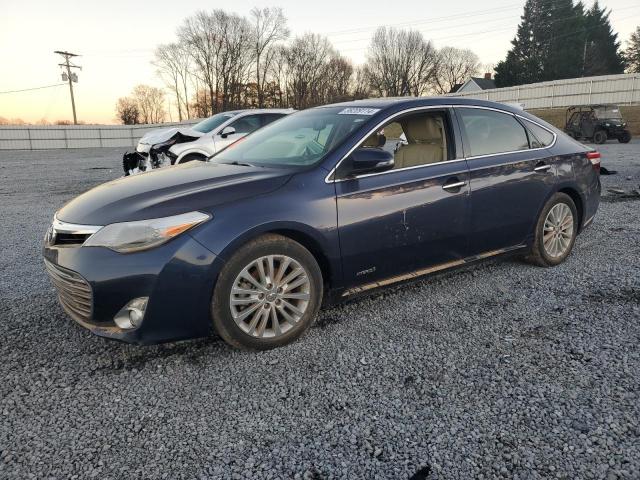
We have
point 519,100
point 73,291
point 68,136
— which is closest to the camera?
point 73,291

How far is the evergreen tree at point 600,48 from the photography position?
179 ft

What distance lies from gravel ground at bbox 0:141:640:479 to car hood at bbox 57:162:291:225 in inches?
34.8

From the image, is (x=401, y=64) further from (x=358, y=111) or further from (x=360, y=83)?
(x=358, y=111)

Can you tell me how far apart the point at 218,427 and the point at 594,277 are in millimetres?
3482

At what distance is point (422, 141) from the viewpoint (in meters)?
3.86

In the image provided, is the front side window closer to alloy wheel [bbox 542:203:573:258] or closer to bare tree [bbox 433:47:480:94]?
alloy wheel [bbox 542:203:573:258]

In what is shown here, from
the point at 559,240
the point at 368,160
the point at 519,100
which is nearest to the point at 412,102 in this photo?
the point at 368,160

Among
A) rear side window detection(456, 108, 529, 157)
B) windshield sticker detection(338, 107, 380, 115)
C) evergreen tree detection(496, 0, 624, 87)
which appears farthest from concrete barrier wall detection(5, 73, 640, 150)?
windshield sticker detection(338, 107, 380, 115)

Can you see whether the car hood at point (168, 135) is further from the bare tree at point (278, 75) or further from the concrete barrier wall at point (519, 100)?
the bare tree at point (278, 75)

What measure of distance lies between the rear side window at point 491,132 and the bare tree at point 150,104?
263ft

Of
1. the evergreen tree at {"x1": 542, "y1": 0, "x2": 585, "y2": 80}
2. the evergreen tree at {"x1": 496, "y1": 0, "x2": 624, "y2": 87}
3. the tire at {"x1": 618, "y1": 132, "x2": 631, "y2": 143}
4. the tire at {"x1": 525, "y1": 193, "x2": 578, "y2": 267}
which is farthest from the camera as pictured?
the evergreen tree at {"x1": 542, "y1": 0, "x2": 585, "y2": 80}

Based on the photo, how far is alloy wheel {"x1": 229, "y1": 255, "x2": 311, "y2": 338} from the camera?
9.25ft

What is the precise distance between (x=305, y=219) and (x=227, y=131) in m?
7.52

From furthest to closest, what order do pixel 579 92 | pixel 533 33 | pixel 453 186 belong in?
pixel 533 33 < pixel 579 92 < pixel 453 186
